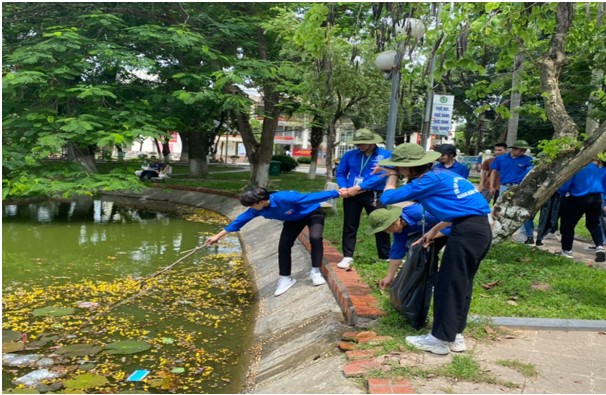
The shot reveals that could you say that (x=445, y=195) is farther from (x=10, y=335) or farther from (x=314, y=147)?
(x=314, y=147)

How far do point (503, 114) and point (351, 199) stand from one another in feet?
9.80

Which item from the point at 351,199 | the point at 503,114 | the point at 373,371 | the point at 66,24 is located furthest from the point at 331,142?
the point at 373,371

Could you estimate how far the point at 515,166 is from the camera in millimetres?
7762

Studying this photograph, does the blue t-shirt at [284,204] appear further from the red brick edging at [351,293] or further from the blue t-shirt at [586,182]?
the blue t-shirt at [586,182]

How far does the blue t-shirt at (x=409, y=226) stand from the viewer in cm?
446

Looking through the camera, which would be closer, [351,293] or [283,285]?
[351,293]

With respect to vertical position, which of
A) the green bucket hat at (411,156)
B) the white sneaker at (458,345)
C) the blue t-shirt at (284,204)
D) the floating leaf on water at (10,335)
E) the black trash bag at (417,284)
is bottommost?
the floating leaf on water at (10,335)

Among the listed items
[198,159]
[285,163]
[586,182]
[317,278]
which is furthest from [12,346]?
[285,163]

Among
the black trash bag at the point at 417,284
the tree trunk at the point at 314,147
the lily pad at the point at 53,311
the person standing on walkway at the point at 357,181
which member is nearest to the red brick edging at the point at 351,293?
the person standing on walkway at the point at 357,181

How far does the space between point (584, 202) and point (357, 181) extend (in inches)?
127

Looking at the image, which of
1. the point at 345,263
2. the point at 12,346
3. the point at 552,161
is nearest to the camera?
the point at 12,346

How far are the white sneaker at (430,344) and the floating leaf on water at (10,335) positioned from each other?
369 centimetres

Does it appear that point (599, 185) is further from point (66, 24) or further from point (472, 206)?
point (66, 24)

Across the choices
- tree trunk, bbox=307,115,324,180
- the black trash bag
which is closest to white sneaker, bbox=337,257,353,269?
the black trash bag
